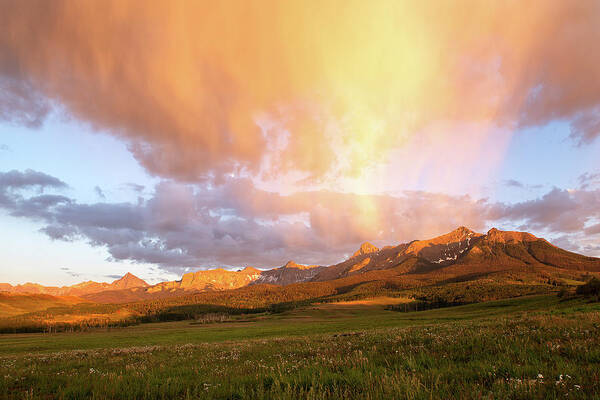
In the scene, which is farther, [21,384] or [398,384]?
[21,384]

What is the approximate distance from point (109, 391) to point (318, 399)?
5220 millimetres

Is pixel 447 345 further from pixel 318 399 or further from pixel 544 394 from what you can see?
pixel 318 399

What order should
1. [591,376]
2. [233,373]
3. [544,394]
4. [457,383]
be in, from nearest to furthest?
[544,394] → [591,376] → [457,383] → [233,373]

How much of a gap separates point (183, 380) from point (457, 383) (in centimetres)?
628

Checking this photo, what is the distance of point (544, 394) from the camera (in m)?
4.03

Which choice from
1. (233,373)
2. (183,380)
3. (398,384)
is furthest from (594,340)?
(183,380)

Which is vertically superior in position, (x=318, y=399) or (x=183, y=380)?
(x=318, y=399)

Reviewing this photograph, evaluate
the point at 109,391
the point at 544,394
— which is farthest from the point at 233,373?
the point at 544,394

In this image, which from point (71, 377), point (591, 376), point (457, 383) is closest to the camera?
point (591, 376)

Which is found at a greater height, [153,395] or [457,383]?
[457,383]

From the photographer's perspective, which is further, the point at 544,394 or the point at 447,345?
the point at 447,345

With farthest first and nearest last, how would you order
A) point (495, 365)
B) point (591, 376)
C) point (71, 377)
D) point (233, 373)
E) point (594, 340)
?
point (71, 377) < point (233, 373) < point (594, 340) < point (495, 365) < point (591, 376)

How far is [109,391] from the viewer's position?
21.7 ft

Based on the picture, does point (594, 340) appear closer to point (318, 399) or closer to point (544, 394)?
point (544, 394)
